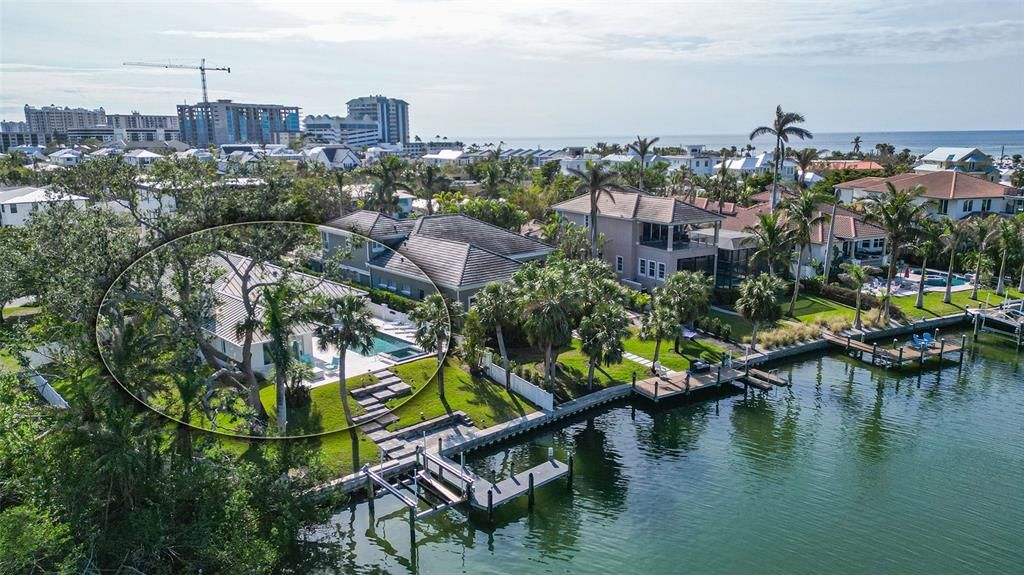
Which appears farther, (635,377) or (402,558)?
(635,377)

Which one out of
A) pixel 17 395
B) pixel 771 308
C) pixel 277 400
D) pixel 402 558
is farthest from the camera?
pixel 771 308

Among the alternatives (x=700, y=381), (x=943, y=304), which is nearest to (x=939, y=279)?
(x=943, y=304)

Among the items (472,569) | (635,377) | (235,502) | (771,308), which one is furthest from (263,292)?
(771,308)

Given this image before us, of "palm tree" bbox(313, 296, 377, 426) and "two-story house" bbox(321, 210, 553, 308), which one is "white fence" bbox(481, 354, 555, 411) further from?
"palm tree" bbox(313, 296, 377, 426)

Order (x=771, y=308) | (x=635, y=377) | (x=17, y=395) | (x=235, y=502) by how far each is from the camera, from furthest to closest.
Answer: (x=771, y=308) < (x=635, y=377) < (x=17, y=395) < (x=235, y=502)

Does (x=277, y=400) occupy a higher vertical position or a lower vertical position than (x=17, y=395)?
higher

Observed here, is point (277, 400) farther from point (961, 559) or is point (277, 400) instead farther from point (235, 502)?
point (961, 559)
